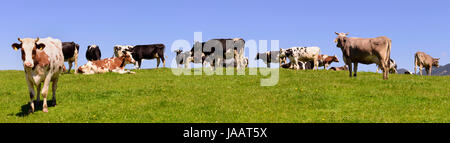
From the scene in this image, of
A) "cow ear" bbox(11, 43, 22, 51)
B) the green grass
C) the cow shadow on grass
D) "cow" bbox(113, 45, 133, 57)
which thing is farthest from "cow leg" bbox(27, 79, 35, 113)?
"cow" bbox(113, 45, 133, 57)

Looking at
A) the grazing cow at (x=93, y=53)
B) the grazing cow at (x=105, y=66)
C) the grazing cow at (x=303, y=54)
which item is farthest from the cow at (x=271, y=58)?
the grazing cow at (x=105, y=66)

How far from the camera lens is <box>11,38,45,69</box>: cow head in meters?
13.3

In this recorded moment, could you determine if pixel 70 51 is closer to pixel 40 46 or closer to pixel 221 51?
pixel 221 51

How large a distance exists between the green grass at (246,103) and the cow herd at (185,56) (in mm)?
1403

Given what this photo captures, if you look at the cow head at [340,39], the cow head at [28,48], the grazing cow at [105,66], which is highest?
the cow head at [340,39]

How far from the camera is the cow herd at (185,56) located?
14.0 meters

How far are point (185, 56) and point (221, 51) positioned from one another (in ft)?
18.1

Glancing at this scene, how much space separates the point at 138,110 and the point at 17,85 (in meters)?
12.2

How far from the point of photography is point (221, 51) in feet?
107

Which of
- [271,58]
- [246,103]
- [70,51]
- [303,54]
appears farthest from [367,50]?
[271,58]

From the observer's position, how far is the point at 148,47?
127 ft

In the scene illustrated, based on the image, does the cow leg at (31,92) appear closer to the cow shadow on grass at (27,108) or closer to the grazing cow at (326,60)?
the cow shadow on grass at (27,108)

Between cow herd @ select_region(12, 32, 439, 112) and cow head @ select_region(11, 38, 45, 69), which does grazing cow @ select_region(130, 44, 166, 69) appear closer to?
cow herd @ select_region(12, 32, 439, 112)
